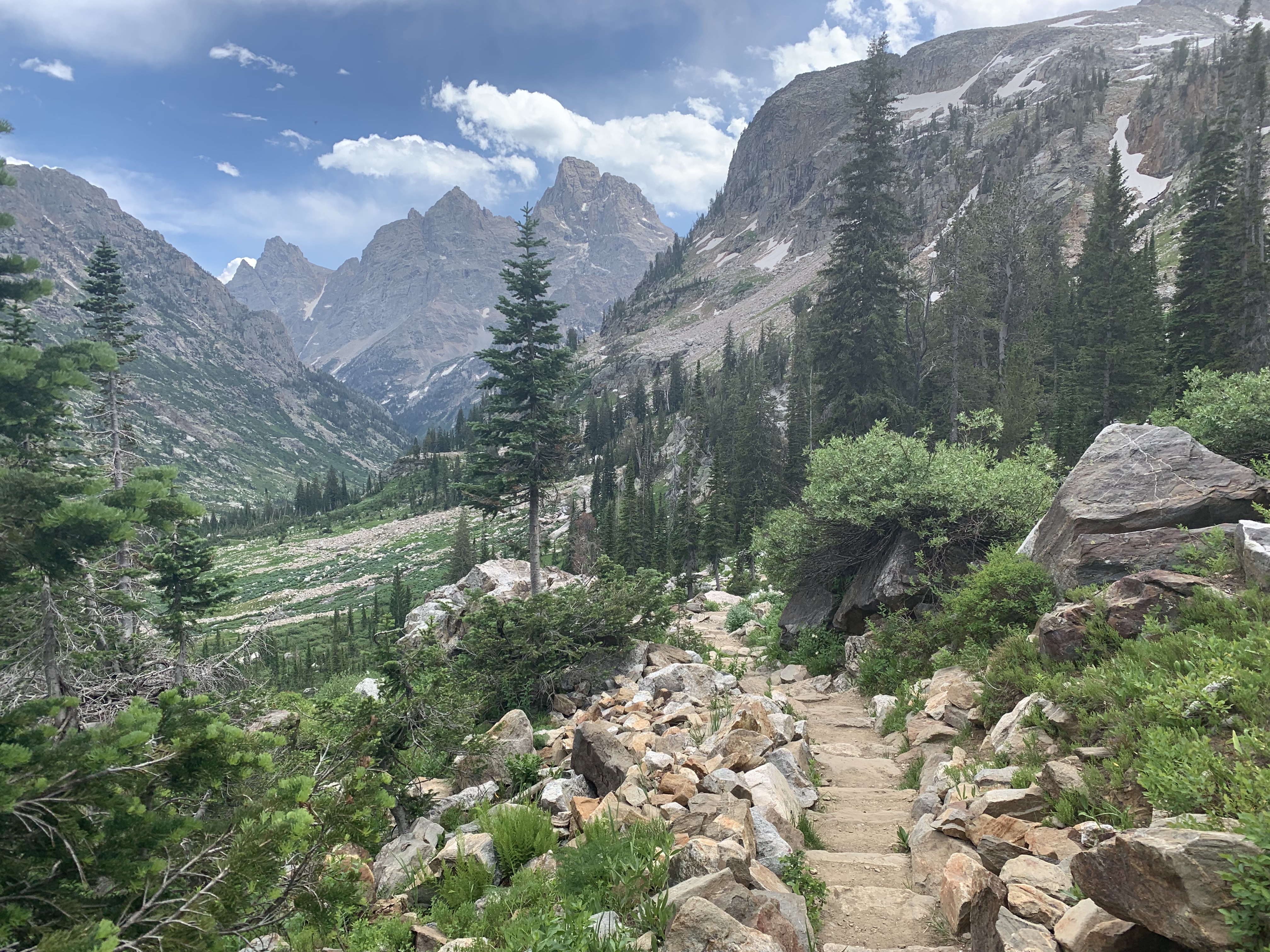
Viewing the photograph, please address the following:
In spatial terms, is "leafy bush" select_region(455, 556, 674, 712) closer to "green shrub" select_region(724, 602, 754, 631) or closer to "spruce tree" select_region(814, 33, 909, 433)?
"green shrub" select_region(724, 602, 754, 631)

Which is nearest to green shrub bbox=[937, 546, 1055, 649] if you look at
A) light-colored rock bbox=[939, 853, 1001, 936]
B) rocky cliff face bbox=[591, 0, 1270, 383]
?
light-colored rock bbox=[939, 853, 1001, 936]

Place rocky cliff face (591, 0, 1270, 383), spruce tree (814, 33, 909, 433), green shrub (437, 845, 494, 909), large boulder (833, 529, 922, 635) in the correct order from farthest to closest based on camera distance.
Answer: rocky cliff face (591, 0, 1270, 383) → spruce tree (814, 33, 909, 433) → large boulder (833, 529, 922, 635) → green shrub (437, 845, 494, 909)

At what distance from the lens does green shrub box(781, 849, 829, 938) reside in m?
5.17

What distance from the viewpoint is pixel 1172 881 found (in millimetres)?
3383

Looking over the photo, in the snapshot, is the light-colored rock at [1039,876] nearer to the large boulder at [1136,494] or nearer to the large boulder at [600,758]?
the large boulder at [600,758]

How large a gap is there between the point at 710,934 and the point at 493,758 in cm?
700

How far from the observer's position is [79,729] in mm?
5777

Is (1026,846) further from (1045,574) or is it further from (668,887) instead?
(1045,574)

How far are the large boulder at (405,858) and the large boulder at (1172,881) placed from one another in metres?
6.38

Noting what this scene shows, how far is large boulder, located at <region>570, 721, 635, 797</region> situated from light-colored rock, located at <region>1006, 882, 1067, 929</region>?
453cm

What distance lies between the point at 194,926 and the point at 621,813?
3722mm

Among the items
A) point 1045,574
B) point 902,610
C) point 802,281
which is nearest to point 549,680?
point 902,610

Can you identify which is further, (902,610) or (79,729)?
(902,610)

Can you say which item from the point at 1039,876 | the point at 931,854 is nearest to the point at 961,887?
Answer: the point at 1039,876
